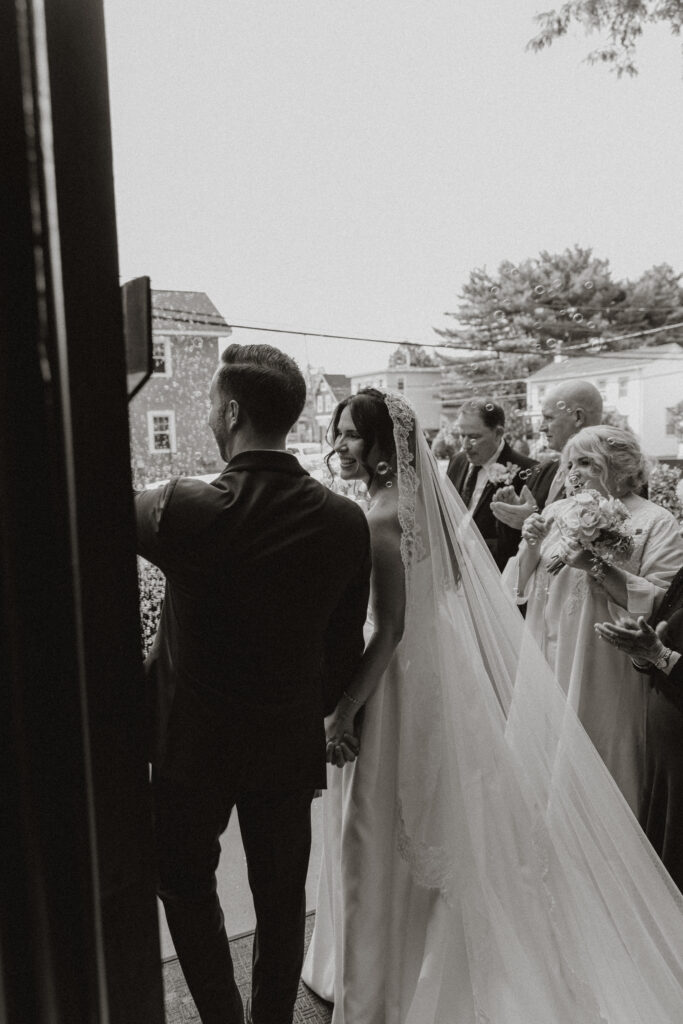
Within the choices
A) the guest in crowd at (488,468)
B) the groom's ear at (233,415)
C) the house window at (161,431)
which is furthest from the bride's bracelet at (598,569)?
the house window at (161,431)

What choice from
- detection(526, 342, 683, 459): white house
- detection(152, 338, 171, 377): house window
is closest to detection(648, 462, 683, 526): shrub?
detection(152, 338, 171, 377): house window

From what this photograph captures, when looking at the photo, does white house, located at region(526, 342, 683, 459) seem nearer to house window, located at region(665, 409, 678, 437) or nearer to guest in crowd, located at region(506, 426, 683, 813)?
house window, located at region(665, 409, 678, 437)

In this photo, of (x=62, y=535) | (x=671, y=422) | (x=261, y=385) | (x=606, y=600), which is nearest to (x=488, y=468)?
(x=606, y=600)

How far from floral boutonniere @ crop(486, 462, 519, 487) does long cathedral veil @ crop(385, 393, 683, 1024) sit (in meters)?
1.73

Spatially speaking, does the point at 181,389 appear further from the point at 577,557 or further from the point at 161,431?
the point at 577,557

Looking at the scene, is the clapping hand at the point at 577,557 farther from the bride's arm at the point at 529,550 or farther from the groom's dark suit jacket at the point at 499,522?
the groom's dark suit jacket at the point at 499,522

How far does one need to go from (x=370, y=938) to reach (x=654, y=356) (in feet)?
80.7

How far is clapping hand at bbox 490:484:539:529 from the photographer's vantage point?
369cm

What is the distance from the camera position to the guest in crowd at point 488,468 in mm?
3938

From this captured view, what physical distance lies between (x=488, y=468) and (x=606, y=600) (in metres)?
1.43

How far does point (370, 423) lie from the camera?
2.11 metres

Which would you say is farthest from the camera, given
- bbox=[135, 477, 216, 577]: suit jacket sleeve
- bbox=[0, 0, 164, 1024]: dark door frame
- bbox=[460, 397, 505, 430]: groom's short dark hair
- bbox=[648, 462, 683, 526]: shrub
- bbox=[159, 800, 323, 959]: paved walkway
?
bbox=[648, 462, 683, 526]: shrub

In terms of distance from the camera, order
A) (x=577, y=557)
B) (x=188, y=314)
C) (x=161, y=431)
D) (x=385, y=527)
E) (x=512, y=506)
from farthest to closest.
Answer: (x=512, y=506) < (x=577, y=557) < (x=385, y=527) < (x=188, y=314) < (x=161, y=431)

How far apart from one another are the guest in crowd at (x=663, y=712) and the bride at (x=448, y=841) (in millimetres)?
267
